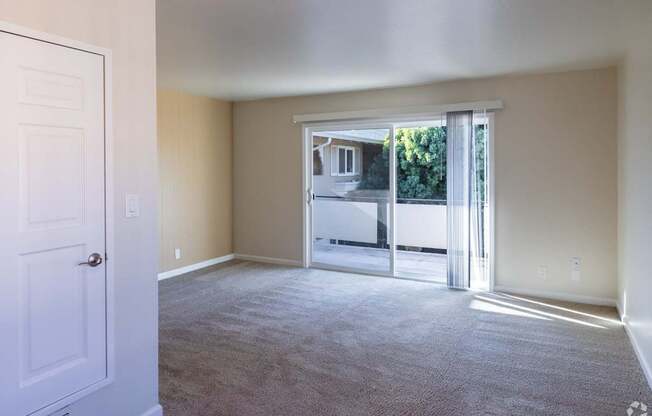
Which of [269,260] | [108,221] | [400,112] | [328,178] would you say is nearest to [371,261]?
[328,178]

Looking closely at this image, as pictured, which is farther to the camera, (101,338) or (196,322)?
(196,322)

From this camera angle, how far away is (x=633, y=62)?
358 cm

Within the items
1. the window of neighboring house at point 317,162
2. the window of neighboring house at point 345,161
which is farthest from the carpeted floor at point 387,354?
the window of neighboring house at point 317,162

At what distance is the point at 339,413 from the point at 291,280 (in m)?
3.11

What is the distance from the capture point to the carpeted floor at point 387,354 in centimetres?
269

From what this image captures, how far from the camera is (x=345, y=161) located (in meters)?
6.13

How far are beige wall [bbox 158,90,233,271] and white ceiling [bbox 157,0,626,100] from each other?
81 cm

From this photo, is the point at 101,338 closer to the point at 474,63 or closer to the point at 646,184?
the point at 646,184

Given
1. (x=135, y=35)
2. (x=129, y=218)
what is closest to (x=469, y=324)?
(x=129, y=218)

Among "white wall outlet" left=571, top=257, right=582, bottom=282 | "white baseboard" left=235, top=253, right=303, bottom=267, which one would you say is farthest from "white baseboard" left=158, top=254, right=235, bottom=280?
"white wall outlet" left=571, top=257, right=582, bottom=282

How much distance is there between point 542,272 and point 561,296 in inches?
11.7

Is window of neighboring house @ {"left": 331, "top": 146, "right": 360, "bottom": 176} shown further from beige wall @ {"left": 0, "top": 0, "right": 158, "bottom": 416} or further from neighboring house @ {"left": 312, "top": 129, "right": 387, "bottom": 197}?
beige wall @ {"left": 0, "top": 0, "right": 158, "bottom": 416}

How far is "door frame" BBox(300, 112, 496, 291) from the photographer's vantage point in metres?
5.06

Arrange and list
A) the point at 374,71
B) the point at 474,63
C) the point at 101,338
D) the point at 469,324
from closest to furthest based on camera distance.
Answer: the point at 101,338 < the point at 469,324 < the point at 474,63 < the point at 374,71
